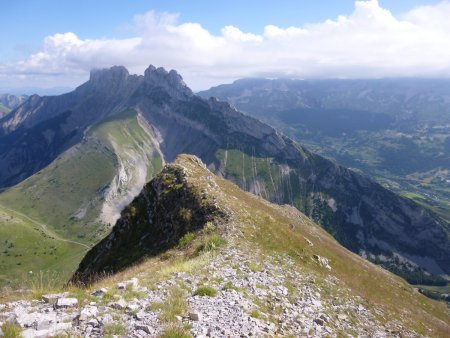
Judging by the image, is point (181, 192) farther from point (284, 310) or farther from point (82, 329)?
point (82, 329)

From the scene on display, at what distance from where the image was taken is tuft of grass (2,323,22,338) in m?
11.8

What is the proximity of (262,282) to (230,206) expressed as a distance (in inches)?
651

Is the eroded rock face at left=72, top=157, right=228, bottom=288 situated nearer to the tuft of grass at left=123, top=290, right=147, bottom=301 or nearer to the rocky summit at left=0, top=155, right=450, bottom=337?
the rocky summit at left=0, top=155, right=450, bottom=337

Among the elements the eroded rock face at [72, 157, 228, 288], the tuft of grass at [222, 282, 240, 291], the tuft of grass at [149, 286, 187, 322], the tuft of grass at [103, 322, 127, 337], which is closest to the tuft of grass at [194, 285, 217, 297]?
the tuft of grass at [149, 286, 187, 322]

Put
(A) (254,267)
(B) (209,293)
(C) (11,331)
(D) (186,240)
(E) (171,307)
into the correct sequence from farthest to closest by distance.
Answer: (D) (186,240), (A) (254,267), (B) (209,293), (E) (171,307), (C) (11,331)

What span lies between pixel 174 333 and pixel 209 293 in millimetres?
5722

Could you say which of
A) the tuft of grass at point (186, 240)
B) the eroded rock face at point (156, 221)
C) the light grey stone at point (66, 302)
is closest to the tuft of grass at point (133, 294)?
the light grey stone at point (66, 302)

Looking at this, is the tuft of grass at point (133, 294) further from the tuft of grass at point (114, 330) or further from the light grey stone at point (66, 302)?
the tuft of grass at point (114, 330)

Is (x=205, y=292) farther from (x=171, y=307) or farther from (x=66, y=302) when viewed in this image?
(x=66, y=302)

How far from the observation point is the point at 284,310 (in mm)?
19938

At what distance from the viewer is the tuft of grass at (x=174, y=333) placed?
13181mm

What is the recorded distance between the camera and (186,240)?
33406 mm

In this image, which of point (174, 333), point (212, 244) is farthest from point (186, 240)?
point (174, 333)

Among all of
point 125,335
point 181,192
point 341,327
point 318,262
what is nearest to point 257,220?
point 318,262
